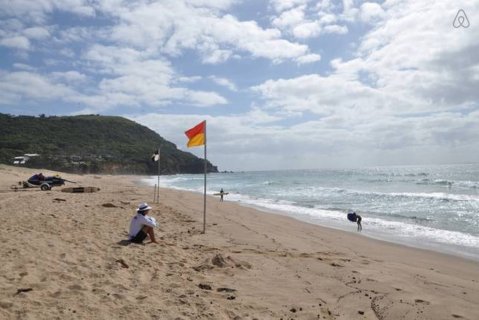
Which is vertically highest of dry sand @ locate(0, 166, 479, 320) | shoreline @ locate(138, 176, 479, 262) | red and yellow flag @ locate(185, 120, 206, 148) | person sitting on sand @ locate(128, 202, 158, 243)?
red and yellow flag @ locate(185, 120, 206, 148)

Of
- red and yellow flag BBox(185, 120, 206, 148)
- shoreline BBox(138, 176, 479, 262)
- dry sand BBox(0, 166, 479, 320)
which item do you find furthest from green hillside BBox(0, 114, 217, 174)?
dry sand BBox(0, 166, 479, 320)

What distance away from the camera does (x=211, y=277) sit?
22.2 feet

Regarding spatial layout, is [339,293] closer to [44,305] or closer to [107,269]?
[107,269]

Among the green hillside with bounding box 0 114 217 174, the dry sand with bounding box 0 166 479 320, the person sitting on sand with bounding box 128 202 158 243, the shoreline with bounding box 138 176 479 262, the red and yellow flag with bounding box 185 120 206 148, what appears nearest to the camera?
the dry sand with bounding box 0 166 479 320

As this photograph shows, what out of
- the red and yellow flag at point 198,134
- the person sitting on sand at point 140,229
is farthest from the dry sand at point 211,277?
the red and yellow flag at point 198,134

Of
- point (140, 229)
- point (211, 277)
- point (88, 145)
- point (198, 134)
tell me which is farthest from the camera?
point (88, 145)

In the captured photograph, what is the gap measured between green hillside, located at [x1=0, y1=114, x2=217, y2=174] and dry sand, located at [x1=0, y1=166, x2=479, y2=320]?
207ft

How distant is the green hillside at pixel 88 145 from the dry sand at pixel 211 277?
207 feet

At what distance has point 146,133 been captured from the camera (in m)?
140

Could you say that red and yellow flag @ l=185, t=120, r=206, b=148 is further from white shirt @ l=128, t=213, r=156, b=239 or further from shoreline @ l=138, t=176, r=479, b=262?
shoreline @ l=138, t=176, r=479, b=262

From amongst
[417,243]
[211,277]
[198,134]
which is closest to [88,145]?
[198,134]

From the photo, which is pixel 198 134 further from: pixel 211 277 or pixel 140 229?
pixel 211 277

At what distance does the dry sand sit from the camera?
516cm

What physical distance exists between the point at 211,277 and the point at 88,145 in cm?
10344
